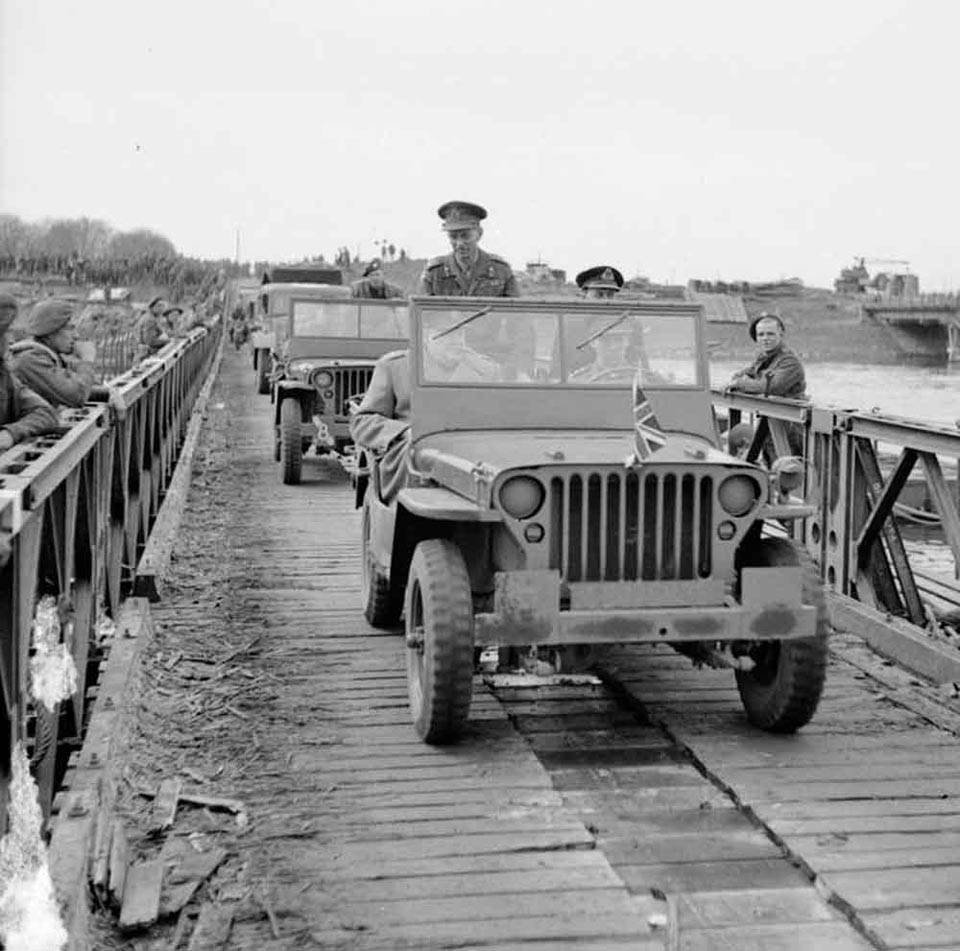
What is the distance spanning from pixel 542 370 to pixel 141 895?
114 inches

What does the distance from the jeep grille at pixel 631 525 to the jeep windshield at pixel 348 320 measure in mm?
8529

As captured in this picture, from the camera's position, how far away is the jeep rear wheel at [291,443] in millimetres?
11656

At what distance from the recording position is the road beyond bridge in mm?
3385

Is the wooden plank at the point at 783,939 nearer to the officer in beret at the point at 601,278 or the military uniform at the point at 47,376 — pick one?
the military uniform at the point at 47,376

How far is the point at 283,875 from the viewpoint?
3.65 meters

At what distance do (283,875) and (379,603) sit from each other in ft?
9.19

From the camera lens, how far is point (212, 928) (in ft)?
11.0

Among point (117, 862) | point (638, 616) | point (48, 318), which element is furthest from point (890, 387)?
point (117, 862)

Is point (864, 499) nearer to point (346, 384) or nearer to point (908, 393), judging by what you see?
point (346, 384)

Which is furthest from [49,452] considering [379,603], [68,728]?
[379,603]

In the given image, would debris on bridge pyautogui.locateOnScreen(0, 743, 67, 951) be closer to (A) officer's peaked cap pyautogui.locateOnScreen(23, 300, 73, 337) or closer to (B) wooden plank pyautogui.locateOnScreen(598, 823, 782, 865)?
(B) wooden plank pyautogui.locateOnScreen(598, 823, 782, 865)

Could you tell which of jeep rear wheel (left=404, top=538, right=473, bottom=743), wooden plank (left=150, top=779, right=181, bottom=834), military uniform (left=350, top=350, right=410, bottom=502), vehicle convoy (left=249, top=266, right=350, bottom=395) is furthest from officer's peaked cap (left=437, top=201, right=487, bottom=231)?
vehicle convoy (left=249, top=266, right=350, bottom=395)

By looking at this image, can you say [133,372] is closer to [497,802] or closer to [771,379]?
[771,379]

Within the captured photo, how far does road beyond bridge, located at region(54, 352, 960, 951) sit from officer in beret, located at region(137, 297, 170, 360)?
1230 cm
